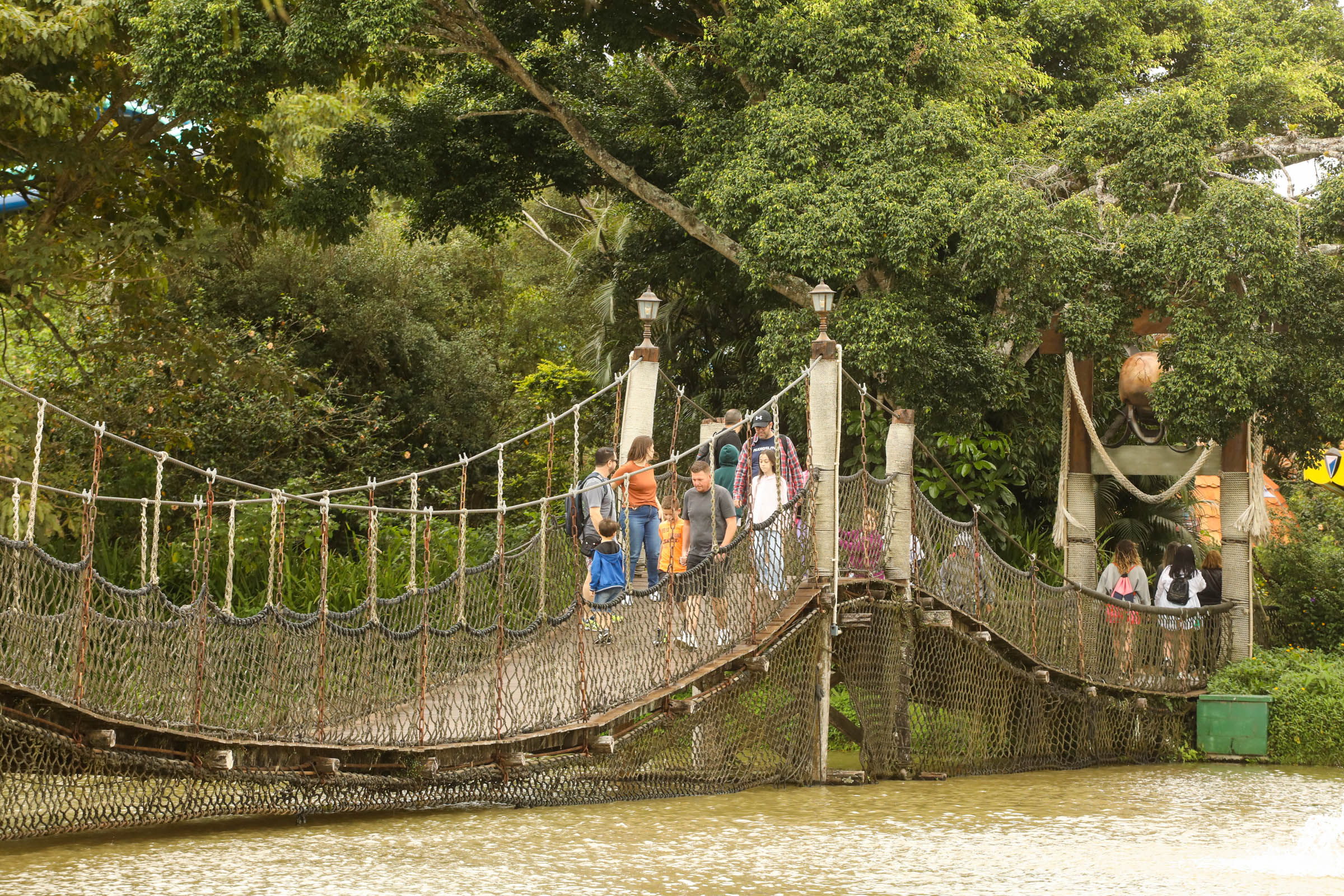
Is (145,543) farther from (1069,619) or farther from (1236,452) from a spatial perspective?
Answer: (1236,452)

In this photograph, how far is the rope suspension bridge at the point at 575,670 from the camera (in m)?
6.72

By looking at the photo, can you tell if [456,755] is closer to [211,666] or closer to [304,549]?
[211,666]

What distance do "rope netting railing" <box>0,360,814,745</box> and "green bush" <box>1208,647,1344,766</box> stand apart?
14.0 feet

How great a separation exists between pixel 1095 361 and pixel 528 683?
6.46 metres

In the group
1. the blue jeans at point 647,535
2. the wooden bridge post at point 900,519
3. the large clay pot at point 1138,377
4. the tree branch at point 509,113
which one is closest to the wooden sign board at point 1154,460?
the large clay pot at point 1138,377

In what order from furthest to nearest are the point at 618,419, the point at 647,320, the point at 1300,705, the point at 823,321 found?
the point at 1300,705 → the point at 618,419 → the point at 647,320 → the point at 823,321

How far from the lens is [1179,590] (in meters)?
11.9

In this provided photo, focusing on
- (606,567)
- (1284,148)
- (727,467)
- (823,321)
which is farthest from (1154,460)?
(606,567)

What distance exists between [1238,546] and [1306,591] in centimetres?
231

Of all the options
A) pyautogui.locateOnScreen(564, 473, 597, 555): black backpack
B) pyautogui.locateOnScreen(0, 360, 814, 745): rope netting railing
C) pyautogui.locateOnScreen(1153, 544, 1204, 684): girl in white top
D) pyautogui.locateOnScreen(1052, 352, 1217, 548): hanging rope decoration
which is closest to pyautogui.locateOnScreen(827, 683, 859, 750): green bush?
pyautogui.locateOnScreen(1052, 352, 1217, 548): hanging rope decoration

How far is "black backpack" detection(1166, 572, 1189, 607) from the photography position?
11.9m

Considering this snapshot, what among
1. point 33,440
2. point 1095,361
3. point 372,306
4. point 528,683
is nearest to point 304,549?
point 33,440

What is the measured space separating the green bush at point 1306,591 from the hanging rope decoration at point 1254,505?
6.56 feet

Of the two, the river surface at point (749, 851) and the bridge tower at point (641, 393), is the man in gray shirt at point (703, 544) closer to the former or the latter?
the river surface at point (749, 851)
